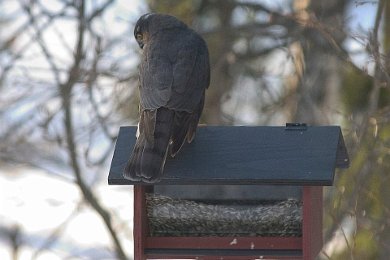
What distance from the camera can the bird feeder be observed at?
4.57 meters

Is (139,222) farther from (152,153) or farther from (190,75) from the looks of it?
(190,75)

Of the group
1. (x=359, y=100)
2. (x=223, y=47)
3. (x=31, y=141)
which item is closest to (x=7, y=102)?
(x=31, y=141)

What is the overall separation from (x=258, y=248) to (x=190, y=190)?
17.6 inches

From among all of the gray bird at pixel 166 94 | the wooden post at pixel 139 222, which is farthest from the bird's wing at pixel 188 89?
the wooden post at pixel 139 222

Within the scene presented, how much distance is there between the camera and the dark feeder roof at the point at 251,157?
4.54 metres

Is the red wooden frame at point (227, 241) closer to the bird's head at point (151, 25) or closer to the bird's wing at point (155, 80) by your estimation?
the bird's wing at point (155, 80)

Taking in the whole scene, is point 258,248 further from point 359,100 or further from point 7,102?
point 359,100

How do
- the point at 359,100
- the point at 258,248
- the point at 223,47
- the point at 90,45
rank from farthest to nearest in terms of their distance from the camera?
the point at 359,100 < the point at 223,47 < the point at 90,45 < the point at 258,248

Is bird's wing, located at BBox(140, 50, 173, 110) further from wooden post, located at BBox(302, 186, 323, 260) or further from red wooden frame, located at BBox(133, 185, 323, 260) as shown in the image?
wooden post, located at BBox(302, 186, 323, 260)

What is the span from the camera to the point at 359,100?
9156 millimetres

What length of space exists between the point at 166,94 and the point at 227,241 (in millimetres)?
789

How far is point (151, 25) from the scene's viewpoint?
5727 mm

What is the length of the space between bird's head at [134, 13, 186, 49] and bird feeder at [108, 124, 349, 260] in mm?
922

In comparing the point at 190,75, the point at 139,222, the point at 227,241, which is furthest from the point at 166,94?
the point at 227,241
